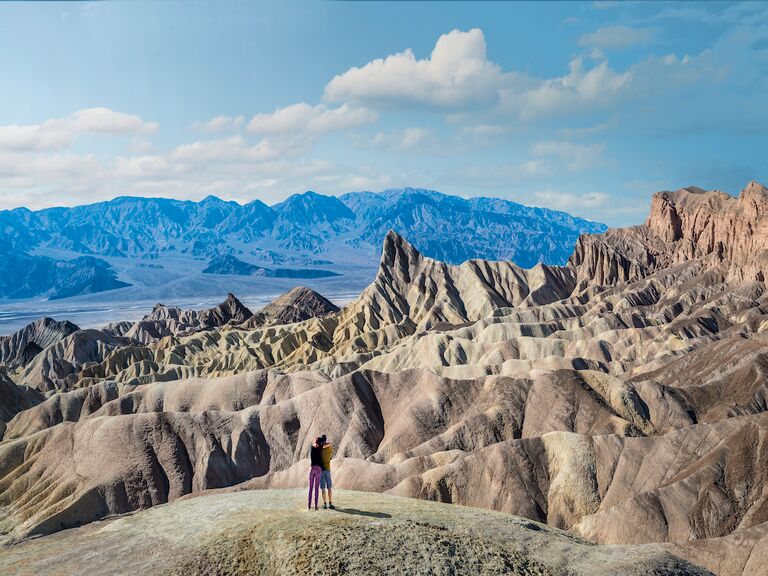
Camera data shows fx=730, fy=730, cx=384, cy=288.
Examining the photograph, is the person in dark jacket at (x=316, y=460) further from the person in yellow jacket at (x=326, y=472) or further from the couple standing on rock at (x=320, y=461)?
the person in yellow jacket at (x=326, y=472)

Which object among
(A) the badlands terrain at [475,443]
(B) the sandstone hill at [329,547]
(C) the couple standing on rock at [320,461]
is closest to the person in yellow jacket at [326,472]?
(C) the couple standing on rock at [320,461]

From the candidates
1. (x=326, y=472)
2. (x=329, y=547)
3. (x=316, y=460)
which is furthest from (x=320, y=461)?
(x=329, y=547)

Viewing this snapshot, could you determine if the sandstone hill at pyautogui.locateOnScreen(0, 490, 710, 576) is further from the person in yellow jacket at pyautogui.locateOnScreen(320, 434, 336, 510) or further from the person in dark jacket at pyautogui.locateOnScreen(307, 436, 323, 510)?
the person in dark jacket at pyautogui.locateOnScreen(307, 436, 323, 510)

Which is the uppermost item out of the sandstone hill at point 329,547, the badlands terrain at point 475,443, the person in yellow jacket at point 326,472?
the person in yellow jacket at point 326,472

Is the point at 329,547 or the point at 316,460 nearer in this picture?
the point at 329,547

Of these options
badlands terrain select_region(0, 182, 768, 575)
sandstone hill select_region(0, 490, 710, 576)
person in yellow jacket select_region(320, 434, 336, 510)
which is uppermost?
person in yellow jacket select_region(320, 434, 336, 510)

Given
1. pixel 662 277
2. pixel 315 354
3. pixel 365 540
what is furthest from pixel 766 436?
pixel 662 277

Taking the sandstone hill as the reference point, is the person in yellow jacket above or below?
above

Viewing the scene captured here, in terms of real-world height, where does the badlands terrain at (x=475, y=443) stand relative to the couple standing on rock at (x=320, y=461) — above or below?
below

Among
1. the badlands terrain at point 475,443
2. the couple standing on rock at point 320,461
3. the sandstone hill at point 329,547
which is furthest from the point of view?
the badlands terrain at point 475,443

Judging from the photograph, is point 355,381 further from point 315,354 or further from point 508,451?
point 315,354

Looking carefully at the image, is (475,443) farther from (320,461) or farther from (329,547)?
(329,547)

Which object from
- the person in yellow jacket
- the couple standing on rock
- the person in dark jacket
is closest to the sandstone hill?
the person in yellow jacket

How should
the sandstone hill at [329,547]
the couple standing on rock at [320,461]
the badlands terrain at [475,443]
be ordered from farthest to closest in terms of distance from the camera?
the badlands terrain at [475,443] → the couple standing on rock at [320,461] → the sandstone hill at [329,547]
